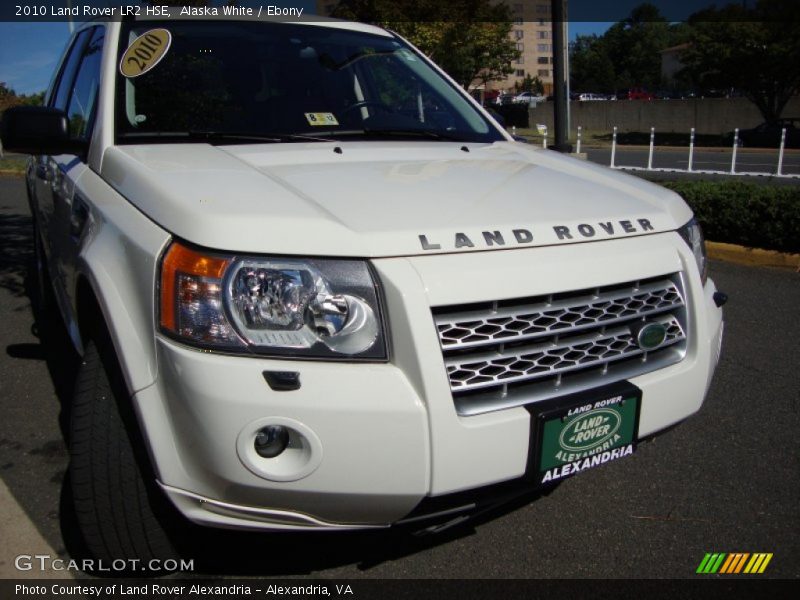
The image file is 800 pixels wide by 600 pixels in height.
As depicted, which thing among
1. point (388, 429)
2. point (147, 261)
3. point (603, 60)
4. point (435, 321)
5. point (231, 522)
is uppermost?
point (147, 261)

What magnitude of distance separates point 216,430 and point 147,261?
501 millimetres

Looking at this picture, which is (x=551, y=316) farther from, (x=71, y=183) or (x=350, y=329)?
(x=71, y=183)

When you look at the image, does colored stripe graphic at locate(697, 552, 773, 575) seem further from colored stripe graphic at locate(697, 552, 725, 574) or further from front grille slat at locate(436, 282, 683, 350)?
front grille slat at locate(436, 282, 683, 350)

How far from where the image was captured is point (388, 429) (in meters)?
1.72

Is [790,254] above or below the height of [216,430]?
below

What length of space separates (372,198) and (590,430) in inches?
35.4

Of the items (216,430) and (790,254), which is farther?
(790,254)

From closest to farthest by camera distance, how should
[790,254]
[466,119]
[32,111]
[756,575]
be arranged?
[756,575], [32,111], [466,119], [790,254]

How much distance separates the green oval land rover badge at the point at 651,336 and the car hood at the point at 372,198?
0.29m

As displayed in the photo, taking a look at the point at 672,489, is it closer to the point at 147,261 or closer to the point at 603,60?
the point at 147,261

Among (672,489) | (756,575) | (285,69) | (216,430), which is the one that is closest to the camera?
(216,430)

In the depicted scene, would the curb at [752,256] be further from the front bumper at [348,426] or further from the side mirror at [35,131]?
the side mirror at [35,131]

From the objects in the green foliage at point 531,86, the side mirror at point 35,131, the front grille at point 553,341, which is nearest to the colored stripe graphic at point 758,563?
the front grille at point 553,341

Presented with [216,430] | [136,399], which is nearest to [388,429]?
[216,430]
